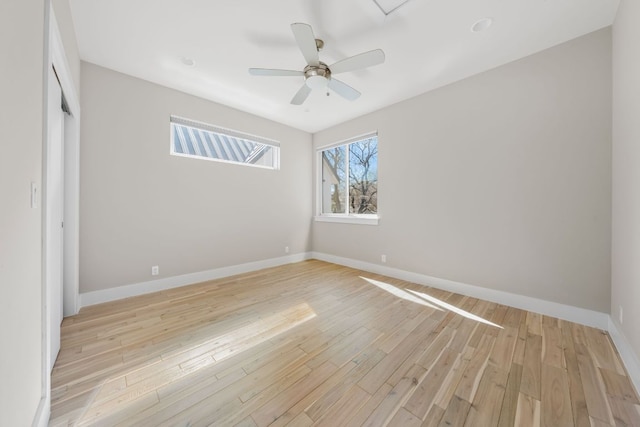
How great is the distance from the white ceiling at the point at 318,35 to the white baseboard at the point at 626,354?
2.57 metres

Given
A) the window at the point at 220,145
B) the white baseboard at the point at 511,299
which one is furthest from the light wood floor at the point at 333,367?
the window at the point at 220,145

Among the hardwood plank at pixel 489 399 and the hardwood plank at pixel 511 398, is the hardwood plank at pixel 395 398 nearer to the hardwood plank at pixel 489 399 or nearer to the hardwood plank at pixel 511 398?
the hardwood plank at pixel 489 399

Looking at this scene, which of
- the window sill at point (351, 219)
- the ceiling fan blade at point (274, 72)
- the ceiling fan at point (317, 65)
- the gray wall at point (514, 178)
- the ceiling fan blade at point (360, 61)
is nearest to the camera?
the ceiling fan at point (317, 65)

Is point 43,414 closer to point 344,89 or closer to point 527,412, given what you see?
point 527,412

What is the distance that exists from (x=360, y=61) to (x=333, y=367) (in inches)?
97.6

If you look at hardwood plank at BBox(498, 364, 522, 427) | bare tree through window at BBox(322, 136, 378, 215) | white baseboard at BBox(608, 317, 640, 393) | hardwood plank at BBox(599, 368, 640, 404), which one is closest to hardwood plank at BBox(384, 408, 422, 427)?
hardwood plank at BBox(498, 364, 522, 427)

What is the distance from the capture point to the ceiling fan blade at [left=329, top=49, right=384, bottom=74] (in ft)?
6.43

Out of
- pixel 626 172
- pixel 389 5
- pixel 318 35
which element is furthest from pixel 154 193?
pixel 626 172

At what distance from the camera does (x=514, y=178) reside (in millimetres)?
2477

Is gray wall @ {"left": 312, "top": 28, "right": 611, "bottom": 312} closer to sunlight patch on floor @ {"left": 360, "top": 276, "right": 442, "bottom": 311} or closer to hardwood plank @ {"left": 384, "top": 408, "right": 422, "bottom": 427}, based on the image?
sunlight patch on floor @ {"left": 360, "top": 276, "right": 442, "bottom": 311}

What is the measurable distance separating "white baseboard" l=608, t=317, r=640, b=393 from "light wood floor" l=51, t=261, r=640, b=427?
0.16 ft

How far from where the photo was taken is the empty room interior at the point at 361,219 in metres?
1.20

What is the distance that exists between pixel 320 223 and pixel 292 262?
0.96 metres

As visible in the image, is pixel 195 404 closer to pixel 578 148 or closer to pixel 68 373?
pixel 68 373
